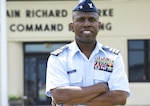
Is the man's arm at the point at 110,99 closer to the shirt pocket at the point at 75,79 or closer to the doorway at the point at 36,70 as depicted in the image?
the shirt pocket at the point at 75,79

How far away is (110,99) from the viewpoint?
9.77ft

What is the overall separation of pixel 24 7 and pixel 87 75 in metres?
15.9

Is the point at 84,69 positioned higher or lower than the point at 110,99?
higher

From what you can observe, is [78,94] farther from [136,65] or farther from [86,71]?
[136,65]

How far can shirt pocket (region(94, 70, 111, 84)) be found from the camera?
2979 millimetres

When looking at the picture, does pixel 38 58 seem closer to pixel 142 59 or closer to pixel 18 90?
pixel 18 90

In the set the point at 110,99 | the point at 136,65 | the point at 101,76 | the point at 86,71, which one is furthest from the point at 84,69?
the point at 136,65

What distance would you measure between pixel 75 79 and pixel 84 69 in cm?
9

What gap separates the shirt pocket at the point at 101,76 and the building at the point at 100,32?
15.5 m

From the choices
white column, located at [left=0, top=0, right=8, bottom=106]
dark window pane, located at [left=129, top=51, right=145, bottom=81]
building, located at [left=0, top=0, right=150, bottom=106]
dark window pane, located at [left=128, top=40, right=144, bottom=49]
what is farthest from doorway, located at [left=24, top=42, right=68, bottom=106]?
white column, located at [left=0, top=0, right=8, bottom=106]

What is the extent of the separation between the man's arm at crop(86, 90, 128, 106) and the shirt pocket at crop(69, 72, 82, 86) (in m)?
0.15

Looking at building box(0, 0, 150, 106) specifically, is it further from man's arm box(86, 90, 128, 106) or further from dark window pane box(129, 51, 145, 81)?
man's arm box(86, 90, 128, 106)

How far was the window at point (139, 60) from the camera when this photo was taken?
18.7 metres

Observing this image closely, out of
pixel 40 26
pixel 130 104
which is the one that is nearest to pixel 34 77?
pixel 40 26
